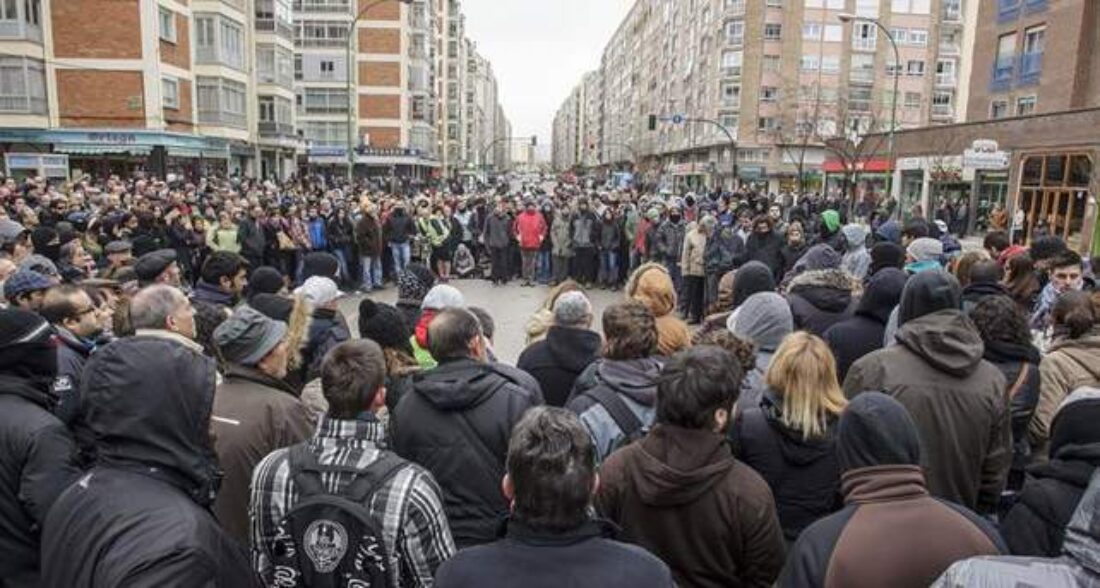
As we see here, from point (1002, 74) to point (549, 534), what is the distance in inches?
1711

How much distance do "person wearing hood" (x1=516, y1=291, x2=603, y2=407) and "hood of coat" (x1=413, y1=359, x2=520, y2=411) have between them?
3.72 feet

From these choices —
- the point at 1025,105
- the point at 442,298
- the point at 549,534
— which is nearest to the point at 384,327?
the point at 442,298

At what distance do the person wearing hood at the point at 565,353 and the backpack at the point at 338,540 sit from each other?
7.16 feet

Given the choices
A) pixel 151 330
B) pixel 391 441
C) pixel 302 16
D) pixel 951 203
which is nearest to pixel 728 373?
pixel 391 441

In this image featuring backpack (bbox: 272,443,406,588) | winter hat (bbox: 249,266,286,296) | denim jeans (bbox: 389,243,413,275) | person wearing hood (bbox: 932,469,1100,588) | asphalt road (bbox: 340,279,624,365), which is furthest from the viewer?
denim jeans (bbox: 389,243,413,275)

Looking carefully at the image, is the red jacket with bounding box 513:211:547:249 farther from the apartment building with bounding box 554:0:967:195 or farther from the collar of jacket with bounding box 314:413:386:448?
the apartment building with bounding box 554:0:967:195

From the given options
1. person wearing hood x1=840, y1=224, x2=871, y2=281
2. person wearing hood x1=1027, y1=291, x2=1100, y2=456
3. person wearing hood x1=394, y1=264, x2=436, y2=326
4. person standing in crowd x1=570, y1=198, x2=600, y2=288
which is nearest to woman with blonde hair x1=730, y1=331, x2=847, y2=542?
person wearing hood x1=1027, y1=291, x2=1100, y2=456

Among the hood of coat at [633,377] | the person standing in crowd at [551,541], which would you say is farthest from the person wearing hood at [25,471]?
the hood of coat at [633,377]

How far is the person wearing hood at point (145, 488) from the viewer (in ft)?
7.07

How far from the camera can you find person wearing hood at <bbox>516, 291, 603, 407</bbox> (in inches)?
181

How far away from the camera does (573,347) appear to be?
15.1 ft

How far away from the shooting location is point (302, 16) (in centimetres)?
6391

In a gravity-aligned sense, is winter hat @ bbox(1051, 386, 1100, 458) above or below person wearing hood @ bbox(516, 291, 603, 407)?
above

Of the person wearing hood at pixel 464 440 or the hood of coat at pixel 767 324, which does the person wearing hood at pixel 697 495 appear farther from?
the hood of coat at pixel 767 324
